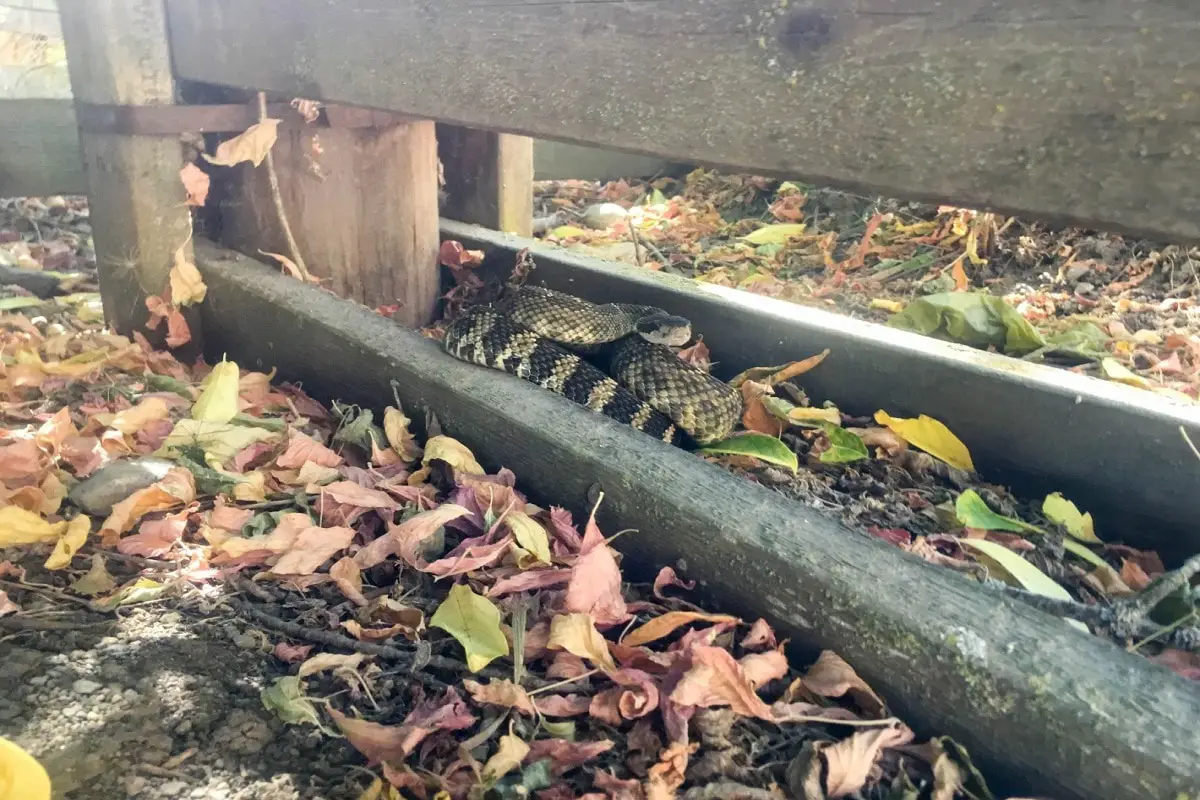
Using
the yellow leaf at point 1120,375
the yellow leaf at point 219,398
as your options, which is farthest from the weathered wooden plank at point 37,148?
the yellow leaf at point 1120,375

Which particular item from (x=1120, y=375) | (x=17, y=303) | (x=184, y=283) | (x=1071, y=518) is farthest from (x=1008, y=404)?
(x=17, y=303)

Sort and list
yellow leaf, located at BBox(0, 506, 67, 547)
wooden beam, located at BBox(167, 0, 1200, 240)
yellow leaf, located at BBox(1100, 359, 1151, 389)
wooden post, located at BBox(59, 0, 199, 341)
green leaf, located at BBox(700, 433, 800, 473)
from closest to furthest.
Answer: wooden beam, located at BBox(167, 0, 1200, 240)
yellow leaf, located at BBox(0, 506, 67, 547)
green leaf, located at BBox(700, 433, 800, 473)
yellow leaf, located at BBox(1100, 359, 1151, 389)
wooden post, located at BBox(59, 0, 199, 341)

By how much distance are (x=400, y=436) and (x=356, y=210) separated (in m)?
1.59

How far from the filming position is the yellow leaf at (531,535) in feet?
6.41

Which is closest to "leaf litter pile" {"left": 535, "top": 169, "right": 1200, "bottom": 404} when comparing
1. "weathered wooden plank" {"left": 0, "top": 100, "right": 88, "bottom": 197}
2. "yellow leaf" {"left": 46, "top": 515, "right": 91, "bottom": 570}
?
"yellow leaf" {"left": 46, "top": 515, "right": 91, "bottom": 570}

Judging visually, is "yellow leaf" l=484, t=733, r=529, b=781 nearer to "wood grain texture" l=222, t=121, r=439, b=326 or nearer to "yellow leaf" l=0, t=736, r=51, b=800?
"yellow leaf" l=0, t=736, r=51, b=800

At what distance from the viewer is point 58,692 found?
161cm

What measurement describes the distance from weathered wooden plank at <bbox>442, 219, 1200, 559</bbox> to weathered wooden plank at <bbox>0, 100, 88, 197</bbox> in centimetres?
405

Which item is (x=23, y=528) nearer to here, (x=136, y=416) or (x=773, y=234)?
(x=136, y=416)

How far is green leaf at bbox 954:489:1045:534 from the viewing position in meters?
2.23

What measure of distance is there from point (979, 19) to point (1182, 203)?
400 millimetres

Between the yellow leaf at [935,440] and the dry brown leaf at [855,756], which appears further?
the yellow leaf at [935,440]

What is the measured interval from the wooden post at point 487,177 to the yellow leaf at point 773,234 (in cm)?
198

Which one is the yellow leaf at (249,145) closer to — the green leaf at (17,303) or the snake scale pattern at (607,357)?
the snake scale pattern at (607,357)
